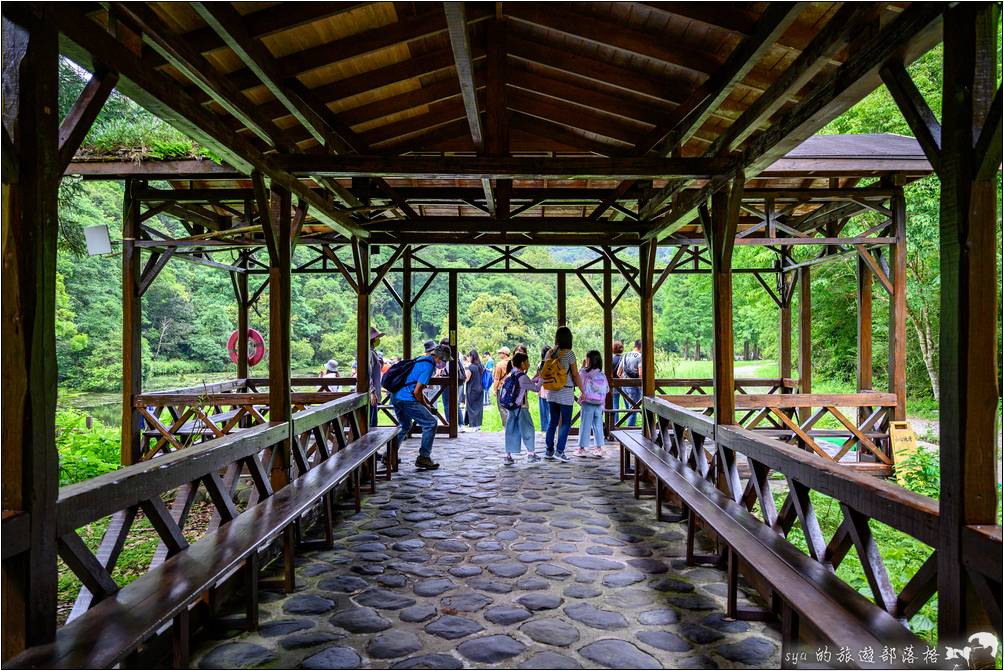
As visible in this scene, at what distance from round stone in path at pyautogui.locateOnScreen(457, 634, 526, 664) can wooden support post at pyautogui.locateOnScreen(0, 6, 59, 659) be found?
1.74 metres

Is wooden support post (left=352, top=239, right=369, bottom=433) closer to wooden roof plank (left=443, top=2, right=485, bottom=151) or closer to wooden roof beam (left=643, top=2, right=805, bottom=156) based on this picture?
wooden roof plank (left=443, top=2, right=485, bottom=151)

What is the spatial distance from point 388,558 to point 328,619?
41.2 inches

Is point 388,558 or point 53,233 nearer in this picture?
point 53,233

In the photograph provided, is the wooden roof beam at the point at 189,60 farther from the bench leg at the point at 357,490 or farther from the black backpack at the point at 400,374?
the black backpack at the point at 400,374

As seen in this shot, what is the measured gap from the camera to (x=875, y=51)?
2.70 m

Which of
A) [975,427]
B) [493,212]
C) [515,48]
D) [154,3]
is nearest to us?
[975,427]

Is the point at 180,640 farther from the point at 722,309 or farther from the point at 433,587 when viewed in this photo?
the point at 722,309

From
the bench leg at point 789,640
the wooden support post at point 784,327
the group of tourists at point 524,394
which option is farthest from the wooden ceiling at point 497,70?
the wooden support post at point 784,327

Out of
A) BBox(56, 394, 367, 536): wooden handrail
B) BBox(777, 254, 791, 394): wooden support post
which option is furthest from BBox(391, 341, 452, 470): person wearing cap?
BBox(777, 254, 791, 394): wooden support post

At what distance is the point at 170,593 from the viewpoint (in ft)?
8.71

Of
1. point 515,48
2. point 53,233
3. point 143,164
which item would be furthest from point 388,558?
point 143,164

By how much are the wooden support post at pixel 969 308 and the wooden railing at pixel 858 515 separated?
0.28 ft

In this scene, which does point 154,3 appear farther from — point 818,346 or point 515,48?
point 818,346

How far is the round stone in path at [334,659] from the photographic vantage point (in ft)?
9.71
